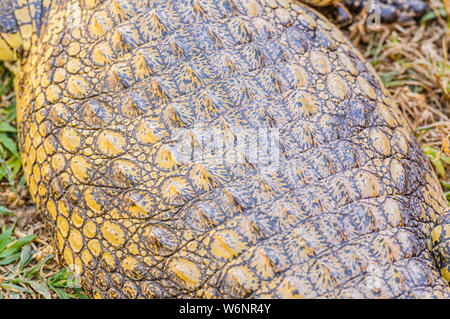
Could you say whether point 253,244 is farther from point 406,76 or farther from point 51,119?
point 406,76

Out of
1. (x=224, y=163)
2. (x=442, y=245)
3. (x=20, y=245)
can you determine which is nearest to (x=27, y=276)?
(x=20, y=245)

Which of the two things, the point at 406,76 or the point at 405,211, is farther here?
the point at 406,76

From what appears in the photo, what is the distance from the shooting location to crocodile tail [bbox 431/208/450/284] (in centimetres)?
190

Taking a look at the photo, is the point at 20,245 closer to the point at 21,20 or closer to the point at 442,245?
the point at 21,20

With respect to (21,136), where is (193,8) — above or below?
above

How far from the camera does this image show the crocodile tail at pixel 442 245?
1897mm

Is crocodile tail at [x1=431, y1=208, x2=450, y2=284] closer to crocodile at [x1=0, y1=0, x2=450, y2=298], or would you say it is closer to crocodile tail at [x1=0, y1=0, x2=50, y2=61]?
crocodile at [x1=0, y1=0, x2=450, y2=298]

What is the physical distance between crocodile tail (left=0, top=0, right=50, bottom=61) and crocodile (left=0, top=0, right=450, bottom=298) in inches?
11.0

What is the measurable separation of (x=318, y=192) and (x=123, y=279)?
2.91ft

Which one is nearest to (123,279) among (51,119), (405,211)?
(51,119)

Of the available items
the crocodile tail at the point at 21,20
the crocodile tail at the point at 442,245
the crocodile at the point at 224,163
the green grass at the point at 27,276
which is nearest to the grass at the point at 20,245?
the green grass at the point at 27,276
